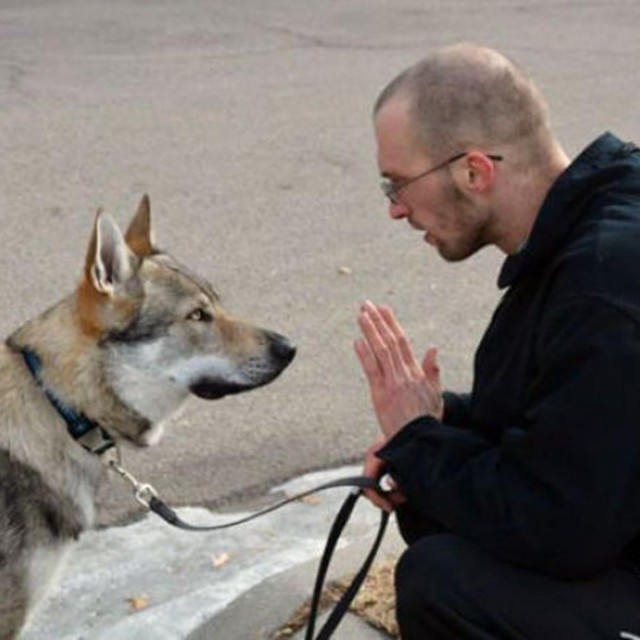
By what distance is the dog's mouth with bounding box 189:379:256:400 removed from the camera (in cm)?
375

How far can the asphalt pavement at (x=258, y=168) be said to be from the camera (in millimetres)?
5031

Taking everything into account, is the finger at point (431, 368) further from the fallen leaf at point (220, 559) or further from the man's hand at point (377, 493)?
the fallen leaf at point (220, 559)

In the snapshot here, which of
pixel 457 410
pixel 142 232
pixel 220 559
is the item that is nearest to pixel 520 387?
pixel 457 410

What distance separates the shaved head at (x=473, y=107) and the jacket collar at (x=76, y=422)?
121cm

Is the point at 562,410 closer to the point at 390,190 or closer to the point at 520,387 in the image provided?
the point at 520,387

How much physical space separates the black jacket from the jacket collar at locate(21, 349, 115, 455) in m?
0.94

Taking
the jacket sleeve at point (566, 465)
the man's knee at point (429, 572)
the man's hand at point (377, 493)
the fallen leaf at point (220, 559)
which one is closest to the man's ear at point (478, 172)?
the jacket sleeve at point (566, 465)

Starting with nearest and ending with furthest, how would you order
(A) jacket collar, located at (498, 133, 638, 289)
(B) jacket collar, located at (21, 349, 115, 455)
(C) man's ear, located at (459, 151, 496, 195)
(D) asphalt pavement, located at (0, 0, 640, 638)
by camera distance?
(A) jacket collar, located at (498, 133, 638, 289) < (C) man's ear, located at (459, 151, 496, 195) < (B) jacket collar, located at (21, 349, 115, 455) < (D) asphalt pavement, located at (0, 0, 640, 638)

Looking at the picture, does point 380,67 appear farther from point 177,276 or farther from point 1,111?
point 177,276

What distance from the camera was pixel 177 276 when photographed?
3717mm

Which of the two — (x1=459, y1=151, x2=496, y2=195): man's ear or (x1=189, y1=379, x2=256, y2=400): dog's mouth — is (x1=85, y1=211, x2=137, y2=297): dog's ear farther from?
(x1=459, y1=151, x2=496, y2=195): man's ear

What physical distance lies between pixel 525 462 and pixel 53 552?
1.39 metres

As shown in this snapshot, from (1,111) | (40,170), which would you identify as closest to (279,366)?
(40,170)

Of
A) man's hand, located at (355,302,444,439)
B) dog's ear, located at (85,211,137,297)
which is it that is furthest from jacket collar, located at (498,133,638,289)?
dog's ear, located at (85,211,137,297)
